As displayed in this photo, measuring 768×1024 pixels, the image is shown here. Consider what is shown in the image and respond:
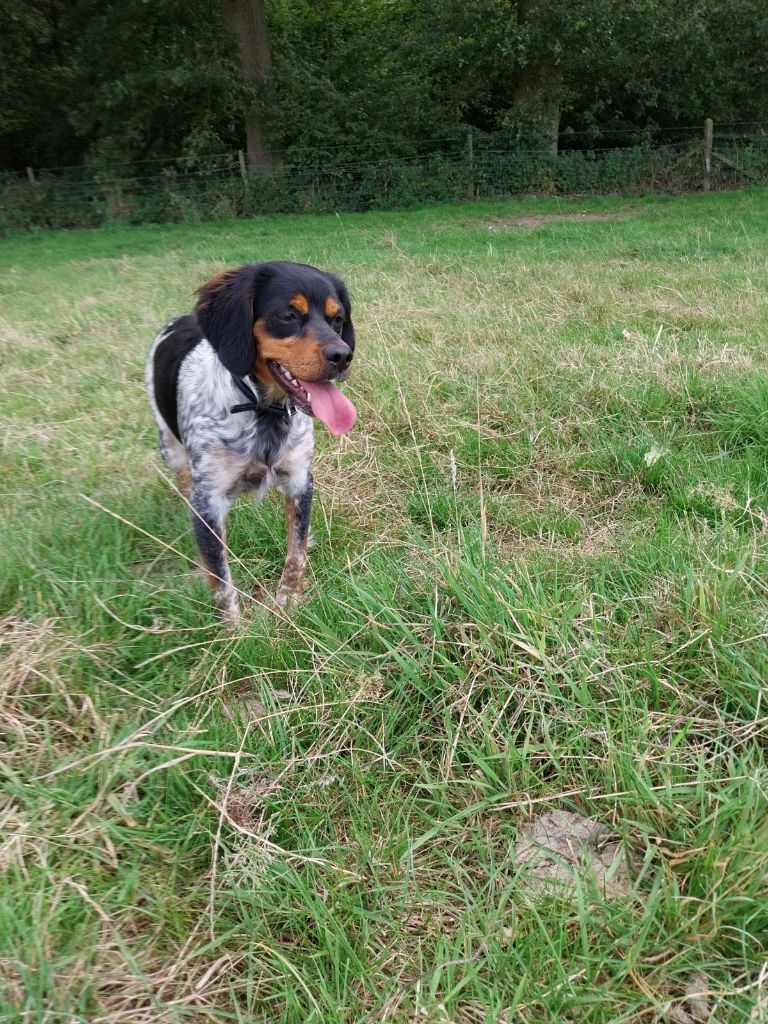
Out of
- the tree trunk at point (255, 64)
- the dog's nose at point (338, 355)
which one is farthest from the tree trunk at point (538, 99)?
the dog's nose at point (338, 355)

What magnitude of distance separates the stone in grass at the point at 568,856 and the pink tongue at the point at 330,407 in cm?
154

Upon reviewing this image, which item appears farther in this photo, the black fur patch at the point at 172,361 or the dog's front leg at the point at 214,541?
the black fur patch at the point at 172,361

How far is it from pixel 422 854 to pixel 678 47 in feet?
75.9

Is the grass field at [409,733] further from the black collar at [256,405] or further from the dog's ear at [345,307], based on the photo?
the dog's ear at [345,307]

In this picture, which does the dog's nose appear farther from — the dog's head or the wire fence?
the wire fence

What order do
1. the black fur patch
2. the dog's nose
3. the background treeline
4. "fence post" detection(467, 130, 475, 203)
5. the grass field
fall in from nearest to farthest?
the grass field, the dog's nose, the black fur patch, "fence post" detection(467, 130, 475, 203), the background treeline

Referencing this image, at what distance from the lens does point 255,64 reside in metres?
20.3

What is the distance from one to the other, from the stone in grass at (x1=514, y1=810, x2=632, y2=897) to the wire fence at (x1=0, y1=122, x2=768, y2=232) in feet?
61.3

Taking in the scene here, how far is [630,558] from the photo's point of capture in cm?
256

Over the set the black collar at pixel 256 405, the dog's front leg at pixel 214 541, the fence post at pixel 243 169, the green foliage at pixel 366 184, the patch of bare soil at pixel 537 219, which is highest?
the fence post at pixel 243 169

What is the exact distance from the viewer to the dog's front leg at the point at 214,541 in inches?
106

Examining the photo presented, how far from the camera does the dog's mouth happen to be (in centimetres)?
276

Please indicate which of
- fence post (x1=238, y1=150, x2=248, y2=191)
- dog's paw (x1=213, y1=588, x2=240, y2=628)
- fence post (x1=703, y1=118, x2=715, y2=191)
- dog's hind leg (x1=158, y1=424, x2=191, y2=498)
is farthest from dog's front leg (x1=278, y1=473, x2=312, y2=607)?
fence post (x1=238, y1=150, x2=248, y2=191)

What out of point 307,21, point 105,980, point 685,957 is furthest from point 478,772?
point 307,21
